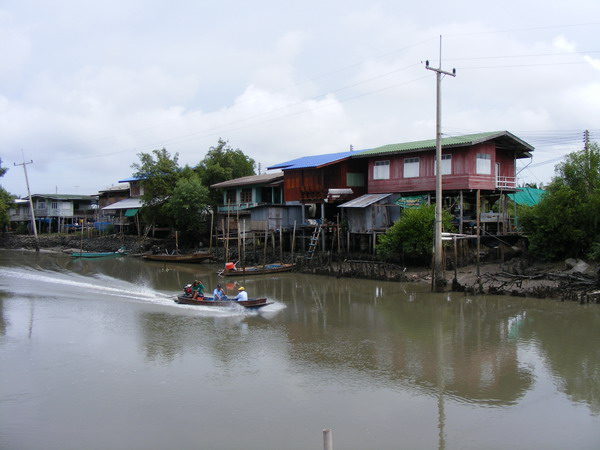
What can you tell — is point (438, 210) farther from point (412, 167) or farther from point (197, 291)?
point (197, 291)

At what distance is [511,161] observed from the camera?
102 ft

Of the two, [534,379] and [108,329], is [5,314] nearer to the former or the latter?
[108,329]

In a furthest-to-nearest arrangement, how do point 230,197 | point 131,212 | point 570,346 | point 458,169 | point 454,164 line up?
1. point 131,212
2. point 230,197
3. point 454,164
4. point 458,169
5. point 570,346

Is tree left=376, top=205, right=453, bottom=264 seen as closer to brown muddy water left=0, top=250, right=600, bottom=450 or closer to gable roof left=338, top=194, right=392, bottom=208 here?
gable roof left=338, top=194, right=392, bottom=208

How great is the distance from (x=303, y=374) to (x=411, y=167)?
2070 cm

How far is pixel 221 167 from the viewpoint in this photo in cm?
4659

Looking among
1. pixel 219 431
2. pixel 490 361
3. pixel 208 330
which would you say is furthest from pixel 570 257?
pixel 219 431

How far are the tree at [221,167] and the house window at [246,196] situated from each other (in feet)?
12.3

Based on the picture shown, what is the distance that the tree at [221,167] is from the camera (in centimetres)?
4594

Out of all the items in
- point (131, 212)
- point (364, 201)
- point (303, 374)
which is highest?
point (131, 212)

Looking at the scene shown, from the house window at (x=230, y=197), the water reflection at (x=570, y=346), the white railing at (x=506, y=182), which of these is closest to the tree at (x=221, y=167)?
the house window at (x=230, y=197)

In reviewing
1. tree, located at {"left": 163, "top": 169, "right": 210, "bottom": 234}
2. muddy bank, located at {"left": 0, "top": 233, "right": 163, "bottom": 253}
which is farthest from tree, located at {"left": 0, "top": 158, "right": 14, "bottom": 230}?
tree, located at {"left": 163, "top": 169, "right": 210, "bottom": 234}

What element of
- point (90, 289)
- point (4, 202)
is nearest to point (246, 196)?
point (90, 289)

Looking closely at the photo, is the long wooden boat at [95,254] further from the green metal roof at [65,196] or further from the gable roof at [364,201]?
the gable roof at [364,201]
